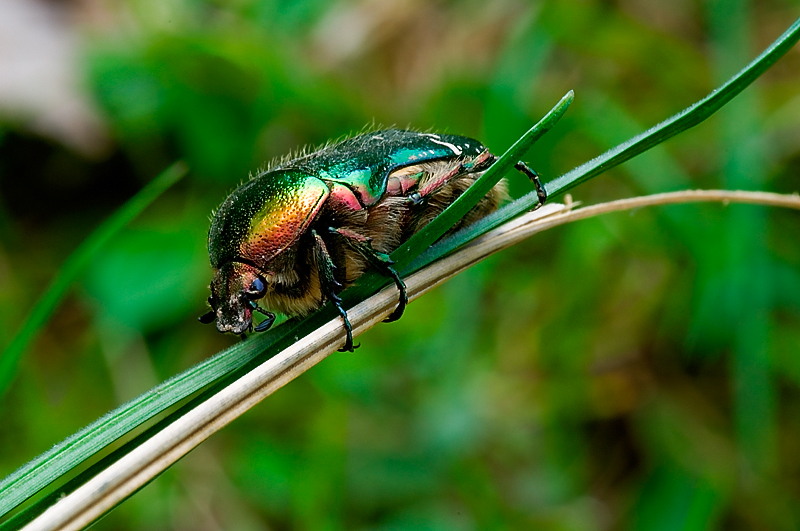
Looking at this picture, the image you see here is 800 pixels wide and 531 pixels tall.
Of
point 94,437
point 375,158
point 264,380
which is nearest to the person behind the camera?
point 94,437

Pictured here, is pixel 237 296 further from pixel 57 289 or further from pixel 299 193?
pixel 57 289

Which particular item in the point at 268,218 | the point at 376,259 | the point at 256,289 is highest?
the point at 268,218

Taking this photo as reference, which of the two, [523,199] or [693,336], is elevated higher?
[523,199]

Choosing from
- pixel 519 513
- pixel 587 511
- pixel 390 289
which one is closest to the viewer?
pixel 390 289

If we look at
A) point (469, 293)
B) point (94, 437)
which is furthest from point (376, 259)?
point (469, 293)

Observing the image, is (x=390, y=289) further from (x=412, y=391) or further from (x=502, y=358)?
(x=502, y=358)

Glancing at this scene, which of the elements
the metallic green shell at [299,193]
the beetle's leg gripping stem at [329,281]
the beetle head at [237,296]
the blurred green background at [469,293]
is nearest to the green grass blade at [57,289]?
the metallic green shell at [299,193]

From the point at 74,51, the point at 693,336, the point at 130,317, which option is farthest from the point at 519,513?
the point at 74,51
